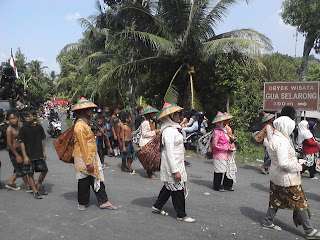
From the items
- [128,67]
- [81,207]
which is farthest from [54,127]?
[81,207]

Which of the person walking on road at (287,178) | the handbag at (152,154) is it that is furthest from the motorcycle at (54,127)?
the person walking on road at (287,178)

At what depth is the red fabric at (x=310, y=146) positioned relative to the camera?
23.2 ft

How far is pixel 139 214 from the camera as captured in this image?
469cm

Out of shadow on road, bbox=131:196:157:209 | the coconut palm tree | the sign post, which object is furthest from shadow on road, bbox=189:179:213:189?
the coconut palm tree

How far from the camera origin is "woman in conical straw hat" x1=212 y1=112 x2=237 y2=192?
19.7 feet

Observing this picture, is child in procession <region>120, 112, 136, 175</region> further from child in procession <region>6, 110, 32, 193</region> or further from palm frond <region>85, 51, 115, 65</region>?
palm frond <region>85, 51, 115, 65</region>

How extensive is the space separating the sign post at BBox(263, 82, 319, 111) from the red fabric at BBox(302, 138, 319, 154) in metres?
2.20

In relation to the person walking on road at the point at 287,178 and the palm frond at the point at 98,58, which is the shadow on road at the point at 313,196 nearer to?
the person walking on road at the point at 287,178

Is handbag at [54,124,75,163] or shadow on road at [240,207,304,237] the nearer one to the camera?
shadow on road at [240,207,304,237]

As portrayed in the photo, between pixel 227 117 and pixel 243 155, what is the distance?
4.66m

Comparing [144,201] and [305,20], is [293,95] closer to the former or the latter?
[144,201]

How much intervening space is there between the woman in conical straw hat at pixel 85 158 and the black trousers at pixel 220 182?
Result: 7.18 feet

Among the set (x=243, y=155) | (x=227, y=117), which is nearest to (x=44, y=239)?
(x=227, y=117)

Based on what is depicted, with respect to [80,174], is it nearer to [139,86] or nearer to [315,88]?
[315,88]
